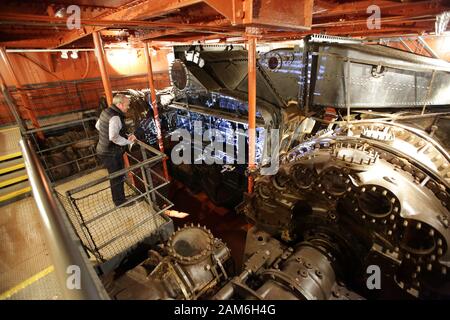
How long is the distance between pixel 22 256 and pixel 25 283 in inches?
23.5

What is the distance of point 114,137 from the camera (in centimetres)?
409

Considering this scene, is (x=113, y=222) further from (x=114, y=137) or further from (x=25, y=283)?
(x=114, y=137)

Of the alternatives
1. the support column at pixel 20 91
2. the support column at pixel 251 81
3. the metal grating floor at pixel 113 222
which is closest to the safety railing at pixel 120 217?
the metal grating floor at pixel 113 222

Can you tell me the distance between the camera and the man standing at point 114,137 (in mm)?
4066

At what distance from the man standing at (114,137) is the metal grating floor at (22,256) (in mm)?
1280

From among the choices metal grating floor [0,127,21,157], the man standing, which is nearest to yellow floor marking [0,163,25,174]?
metal grating floor [0,127,21,157]

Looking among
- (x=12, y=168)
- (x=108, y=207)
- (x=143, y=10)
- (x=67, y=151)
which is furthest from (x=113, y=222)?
(x=67, y=151)

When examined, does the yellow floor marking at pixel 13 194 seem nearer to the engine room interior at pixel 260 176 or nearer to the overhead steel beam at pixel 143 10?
the engine room interior at pixel 260 176

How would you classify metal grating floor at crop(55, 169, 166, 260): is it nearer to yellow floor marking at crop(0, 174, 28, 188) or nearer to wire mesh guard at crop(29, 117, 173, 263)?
wire mesh guard at crop(29, 117, 173, 263)

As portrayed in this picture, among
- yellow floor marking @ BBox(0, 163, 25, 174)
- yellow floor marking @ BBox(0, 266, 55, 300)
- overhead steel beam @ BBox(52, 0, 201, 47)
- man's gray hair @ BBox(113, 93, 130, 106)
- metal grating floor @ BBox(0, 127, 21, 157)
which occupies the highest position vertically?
overhead steel beam @ BBox(52, 0, 201, 47)

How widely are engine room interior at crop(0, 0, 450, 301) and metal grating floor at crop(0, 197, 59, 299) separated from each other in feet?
0.07

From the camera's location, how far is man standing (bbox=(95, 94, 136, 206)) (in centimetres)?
407
